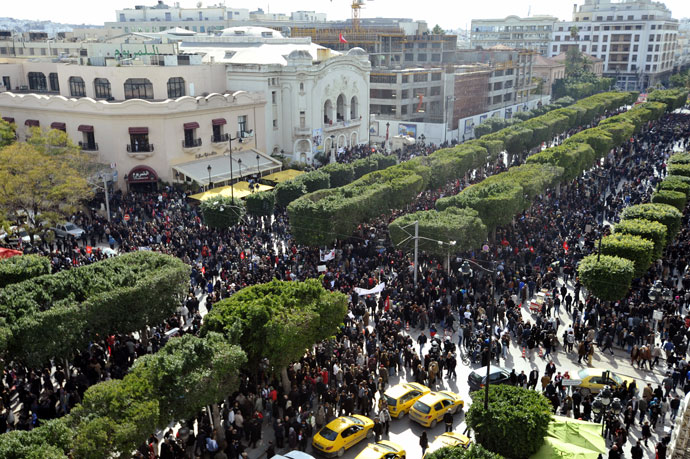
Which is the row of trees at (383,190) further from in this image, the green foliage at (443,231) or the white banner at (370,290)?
the white banner at (370,290)

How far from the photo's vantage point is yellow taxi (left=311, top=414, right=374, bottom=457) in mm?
20109

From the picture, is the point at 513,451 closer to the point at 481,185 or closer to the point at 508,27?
the point at 481,185

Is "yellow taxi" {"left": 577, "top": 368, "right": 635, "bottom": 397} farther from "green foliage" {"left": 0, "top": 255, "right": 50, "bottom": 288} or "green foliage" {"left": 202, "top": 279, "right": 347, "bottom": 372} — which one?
"green foliage" {"left": 0, "top": 255, "right": 50, "bottom": 288}

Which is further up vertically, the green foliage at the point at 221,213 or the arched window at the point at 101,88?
the arched window at the point at 101,88

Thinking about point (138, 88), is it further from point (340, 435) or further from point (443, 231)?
point (340, 435)

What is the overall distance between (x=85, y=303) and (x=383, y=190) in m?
21.6

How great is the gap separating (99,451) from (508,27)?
17222 cm

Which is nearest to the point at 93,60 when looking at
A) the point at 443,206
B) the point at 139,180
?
the point at 139,180

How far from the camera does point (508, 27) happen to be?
168000mm

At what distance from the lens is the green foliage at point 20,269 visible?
2588 cm

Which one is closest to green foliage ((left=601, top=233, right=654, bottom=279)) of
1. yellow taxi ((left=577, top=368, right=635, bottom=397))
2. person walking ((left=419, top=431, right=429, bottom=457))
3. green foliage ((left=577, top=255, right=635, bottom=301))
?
green foliage ((left=577, top=255, right=635, bottom=301))

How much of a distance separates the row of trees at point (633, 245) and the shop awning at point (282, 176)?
26.1 metres

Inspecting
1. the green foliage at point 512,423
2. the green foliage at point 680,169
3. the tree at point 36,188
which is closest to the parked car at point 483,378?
the green foliage at point 512,423

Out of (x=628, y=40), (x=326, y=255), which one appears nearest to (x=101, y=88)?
(x=326, y=255)
